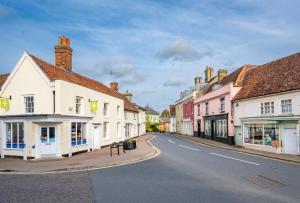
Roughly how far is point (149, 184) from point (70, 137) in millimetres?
11706

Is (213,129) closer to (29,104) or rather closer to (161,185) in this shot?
(29,104)

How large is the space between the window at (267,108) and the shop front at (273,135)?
116 centimetres

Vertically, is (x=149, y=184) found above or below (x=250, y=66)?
below

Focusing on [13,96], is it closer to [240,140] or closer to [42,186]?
[42,186]

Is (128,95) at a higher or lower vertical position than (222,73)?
lower

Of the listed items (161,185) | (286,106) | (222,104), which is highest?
(222,104)

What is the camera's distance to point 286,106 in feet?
74.7

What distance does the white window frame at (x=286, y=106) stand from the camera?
73.4 ft

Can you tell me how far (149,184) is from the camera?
35.3 feet

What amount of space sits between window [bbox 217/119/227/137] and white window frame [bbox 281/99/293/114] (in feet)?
34.0

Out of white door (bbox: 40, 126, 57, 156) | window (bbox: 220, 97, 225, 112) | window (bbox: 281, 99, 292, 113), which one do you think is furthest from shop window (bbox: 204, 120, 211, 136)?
white door (bbox: 40, 126, 57, 156)

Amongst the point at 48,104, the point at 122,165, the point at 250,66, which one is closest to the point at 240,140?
the point at 250,66

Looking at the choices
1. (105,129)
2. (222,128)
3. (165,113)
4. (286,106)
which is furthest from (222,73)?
(165,113)

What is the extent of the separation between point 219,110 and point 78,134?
1972 centimetres
